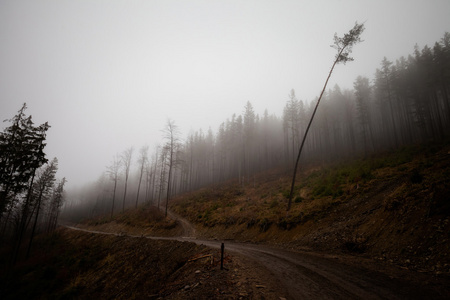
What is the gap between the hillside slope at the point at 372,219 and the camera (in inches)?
293

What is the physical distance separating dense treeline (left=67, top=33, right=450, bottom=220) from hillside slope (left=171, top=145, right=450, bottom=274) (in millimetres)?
17780

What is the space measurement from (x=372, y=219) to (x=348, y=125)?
5453cm

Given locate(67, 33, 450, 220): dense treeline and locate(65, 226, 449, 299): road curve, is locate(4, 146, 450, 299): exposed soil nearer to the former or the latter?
locate(65, 226, 449, 299): road curve

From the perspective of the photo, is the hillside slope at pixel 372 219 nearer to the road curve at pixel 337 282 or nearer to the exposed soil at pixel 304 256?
the exposed soil at pixel 304 256

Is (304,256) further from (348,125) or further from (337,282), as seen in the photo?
(348,125)

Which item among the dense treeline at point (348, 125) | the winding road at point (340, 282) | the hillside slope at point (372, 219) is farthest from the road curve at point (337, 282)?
the dense treeline at point (348, 125)

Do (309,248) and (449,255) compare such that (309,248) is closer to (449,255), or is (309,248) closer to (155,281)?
(449,255)

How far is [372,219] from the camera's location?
10477mm

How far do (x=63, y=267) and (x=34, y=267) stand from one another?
5.82 meters

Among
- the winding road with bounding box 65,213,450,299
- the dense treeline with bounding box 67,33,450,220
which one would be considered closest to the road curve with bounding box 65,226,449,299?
the winding road with bounding box 65,213,450,299

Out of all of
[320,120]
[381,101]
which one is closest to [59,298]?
[320,120]

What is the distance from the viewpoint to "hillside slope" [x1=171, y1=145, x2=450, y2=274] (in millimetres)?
7453

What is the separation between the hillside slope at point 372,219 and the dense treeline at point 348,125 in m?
17.8

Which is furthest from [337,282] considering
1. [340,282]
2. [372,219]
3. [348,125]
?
[348,125]
